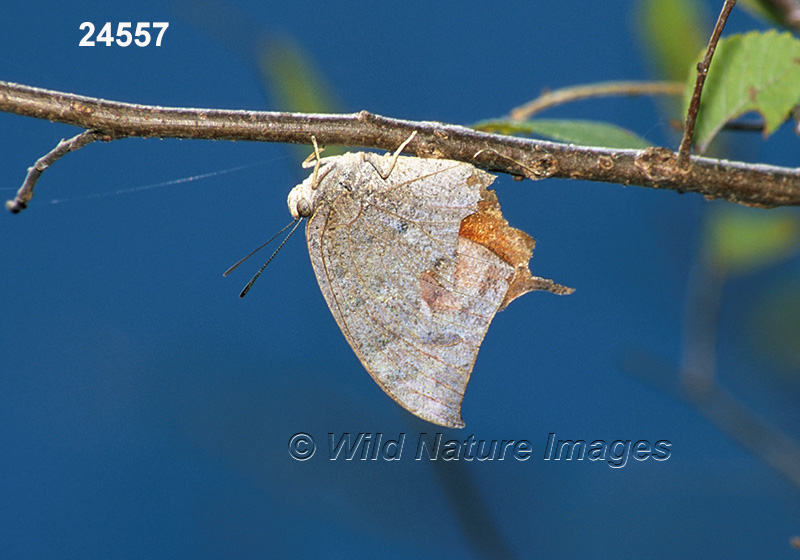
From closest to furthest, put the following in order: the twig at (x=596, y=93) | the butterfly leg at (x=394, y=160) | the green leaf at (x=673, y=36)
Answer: the butterfly leg at (x=394, y=160) → the twig at (x=596, y=93) → the green leaf at (x=673, y=36)

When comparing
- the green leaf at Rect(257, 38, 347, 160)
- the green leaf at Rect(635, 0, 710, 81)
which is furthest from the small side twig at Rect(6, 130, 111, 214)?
the green leaf at Rect(635, 0, 710, 81)

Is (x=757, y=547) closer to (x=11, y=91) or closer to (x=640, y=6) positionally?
(x=640, y=6)

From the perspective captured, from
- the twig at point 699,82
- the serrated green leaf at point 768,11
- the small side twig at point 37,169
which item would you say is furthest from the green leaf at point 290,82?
the serrated green leaf at point 768,11

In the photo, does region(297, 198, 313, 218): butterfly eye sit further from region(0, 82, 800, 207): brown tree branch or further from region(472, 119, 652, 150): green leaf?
region(472, 119, 652, 150): green leaf

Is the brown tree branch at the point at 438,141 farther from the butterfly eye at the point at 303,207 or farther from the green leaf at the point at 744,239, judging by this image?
the green leaf at the point at 744,239

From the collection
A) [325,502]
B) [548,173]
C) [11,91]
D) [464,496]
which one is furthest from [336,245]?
[325,502]
